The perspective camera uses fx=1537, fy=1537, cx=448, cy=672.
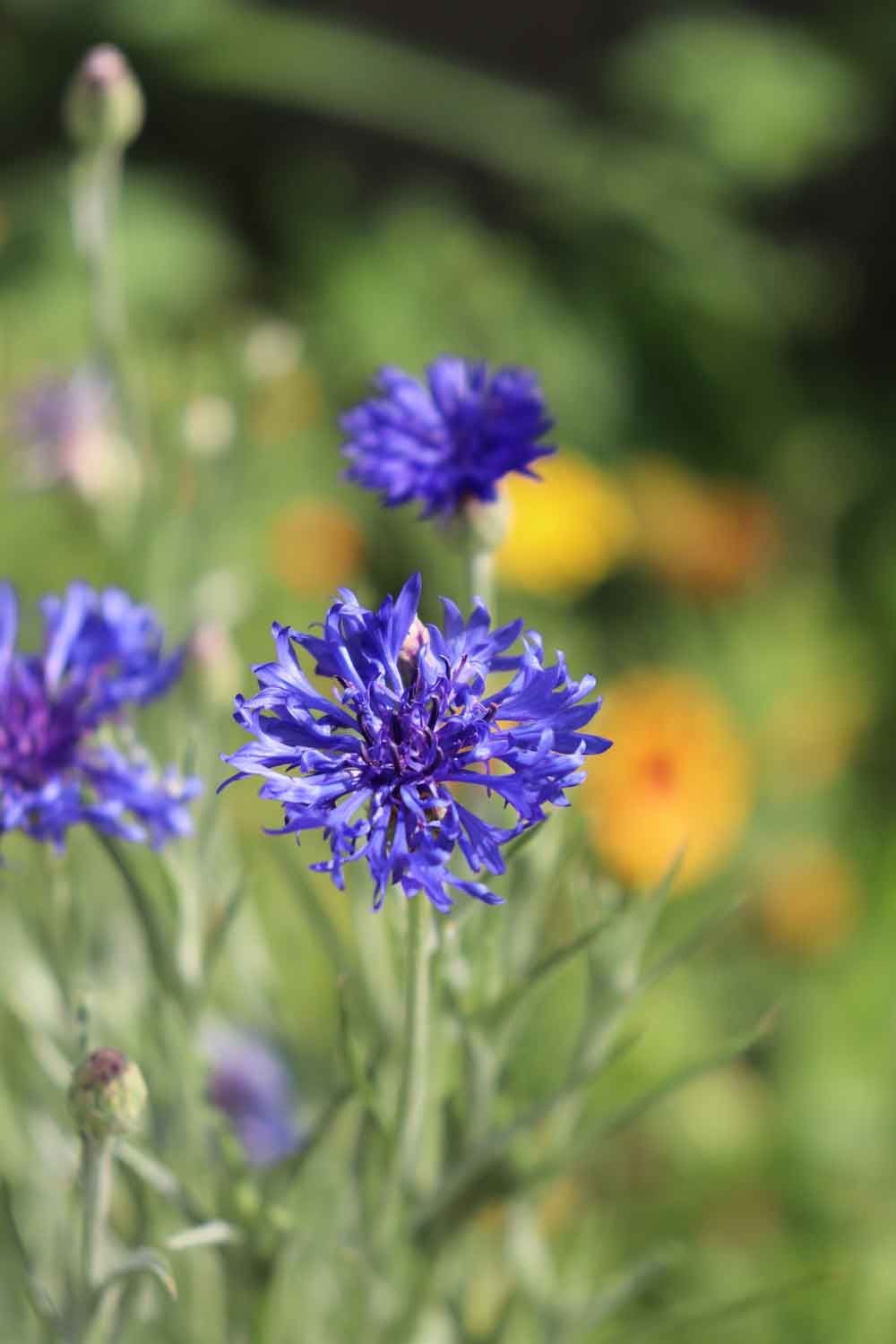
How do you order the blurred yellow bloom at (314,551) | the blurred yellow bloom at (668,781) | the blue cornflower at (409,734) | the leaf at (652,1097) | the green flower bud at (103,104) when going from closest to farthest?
1. the blue cornflower at (409,734)
2. the leaf at (652,1097)
3. the green flower bud at (103,104)
4. the blurred yellow bloom at (668,781)
5. the blurred yellow bloom at (314,551)

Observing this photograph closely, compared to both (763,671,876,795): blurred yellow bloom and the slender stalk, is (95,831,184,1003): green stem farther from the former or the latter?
(763,671,876,795): blurred yellow bloom

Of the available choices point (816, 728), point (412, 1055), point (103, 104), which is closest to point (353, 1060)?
point (412, 1055)

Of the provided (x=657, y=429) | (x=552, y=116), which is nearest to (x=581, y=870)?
(x=657, y=429)

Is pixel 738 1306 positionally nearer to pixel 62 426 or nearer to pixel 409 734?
pixel 409 734

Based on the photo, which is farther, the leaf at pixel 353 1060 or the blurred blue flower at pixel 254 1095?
the blurred blue flower at pixel 254 1095

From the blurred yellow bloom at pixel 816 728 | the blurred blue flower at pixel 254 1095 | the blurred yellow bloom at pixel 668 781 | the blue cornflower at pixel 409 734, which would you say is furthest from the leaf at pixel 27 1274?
the blurred yellow bloom at pixel 816 728

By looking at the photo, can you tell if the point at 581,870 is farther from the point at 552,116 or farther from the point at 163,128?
the point at 163,128

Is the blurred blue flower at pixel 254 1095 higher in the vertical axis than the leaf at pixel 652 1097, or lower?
higher

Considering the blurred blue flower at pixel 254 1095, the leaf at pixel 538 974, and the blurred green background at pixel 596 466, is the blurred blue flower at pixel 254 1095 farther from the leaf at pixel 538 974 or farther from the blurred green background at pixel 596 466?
the leaf at pixel 538 974

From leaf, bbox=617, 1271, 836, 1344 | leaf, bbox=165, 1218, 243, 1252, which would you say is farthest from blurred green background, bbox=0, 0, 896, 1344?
leaf, bbox=165, 1218, 243, 1252
